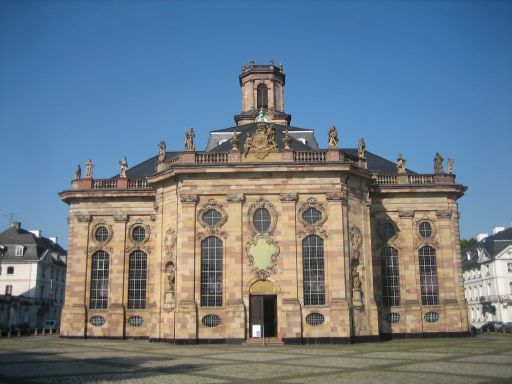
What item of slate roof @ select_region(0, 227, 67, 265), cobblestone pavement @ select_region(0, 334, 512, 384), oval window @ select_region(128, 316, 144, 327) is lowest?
cobblestone pavement @ select_region(0, 334, 512, 384)

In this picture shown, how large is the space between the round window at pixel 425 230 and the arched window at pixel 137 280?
20.8 metres

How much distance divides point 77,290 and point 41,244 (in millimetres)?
43077

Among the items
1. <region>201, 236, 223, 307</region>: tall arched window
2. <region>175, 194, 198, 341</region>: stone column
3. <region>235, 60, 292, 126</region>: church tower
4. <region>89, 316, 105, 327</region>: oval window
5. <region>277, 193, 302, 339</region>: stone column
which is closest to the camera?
<region>277, 193, 302, 339</region>: stone column

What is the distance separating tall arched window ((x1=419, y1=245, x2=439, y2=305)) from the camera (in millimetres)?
42375

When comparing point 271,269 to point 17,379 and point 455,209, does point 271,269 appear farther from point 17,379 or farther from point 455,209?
point 17,379

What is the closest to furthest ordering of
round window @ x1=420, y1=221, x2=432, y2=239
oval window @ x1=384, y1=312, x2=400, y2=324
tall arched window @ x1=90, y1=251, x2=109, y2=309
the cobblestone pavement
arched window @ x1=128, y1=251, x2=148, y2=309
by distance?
1. the cobblestone pavement
2. oval window @ x1=384, y1=312, x2=400, y2=324
3. arched window @ x1=128, y1=251, x2=148, y2=309
4. tall arched window @ x1=90, y1=251, x2=109, y2=309
5. round window @ x1=420, y1=221, x2=432, y2=239

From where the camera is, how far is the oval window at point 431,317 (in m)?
41.8

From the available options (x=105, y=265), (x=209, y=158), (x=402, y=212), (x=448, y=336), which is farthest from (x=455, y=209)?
(x=105, y=265)

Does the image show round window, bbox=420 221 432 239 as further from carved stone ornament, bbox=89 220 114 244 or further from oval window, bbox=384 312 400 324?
carved stone ornament, bbox=89 220 114 244

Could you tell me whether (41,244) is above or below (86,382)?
above

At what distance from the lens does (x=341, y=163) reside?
3650cm

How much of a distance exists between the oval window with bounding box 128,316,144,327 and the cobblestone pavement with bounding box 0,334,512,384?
12904mm

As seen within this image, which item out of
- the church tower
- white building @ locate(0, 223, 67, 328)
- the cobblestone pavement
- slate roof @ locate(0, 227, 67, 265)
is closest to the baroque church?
the cobblestone pavement

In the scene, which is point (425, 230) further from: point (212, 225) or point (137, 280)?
point (137, 280)
